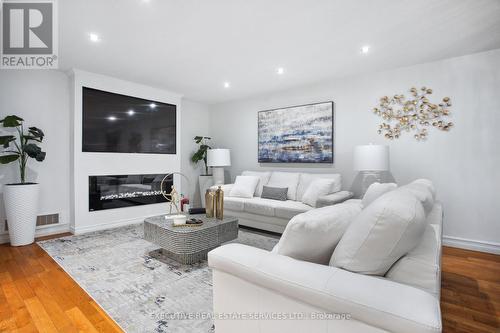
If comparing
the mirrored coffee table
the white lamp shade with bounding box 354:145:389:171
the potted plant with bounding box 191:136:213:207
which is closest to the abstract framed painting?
the white lamp shade with bounding box 354:145:389:171

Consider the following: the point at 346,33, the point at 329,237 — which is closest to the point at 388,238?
the point at 329,237

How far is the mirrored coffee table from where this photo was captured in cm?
252

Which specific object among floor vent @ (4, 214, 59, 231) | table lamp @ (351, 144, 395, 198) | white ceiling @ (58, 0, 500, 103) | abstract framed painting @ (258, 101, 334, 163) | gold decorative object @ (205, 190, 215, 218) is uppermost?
white ceiling @ (58, 0, 500, 103)

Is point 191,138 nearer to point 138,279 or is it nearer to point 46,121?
point 46,121

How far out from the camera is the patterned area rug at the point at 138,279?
5.87ft

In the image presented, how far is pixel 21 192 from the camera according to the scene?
129 inches

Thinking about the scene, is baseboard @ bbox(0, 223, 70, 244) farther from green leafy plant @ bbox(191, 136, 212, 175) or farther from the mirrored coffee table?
green leafy plant @ bbox(191, 136, 212, 175)

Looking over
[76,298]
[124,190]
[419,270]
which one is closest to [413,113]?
[419,270]

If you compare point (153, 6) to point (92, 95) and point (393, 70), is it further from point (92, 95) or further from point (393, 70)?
point (393, 70)

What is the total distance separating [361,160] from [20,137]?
181 inches

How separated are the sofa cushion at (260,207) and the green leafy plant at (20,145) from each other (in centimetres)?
290

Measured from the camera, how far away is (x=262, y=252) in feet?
3.92

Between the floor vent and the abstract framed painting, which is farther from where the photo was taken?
the abstract framed painting

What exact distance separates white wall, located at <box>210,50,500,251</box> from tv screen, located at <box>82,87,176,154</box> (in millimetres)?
3318
